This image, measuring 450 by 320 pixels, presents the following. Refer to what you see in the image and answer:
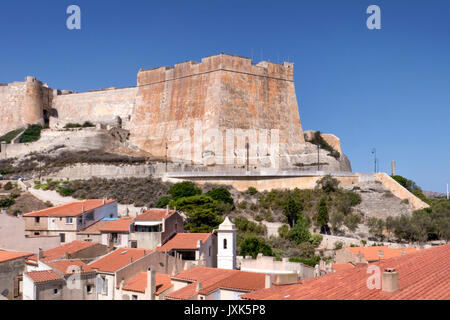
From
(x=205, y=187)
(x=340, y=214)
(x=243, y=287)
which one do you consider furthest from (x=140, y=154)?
(x=243, y=287)

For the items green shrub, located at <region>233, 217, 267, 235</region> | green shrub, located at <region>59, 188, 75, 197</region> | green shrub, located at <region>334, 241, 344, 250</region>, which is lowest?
green shrub, located at <region>334, 241, 344, 250</region>

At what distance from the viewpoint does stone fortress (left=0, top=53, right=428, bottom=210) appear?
53.4m

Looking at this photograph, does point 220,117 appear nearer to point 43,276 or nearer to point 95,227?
point 95,227

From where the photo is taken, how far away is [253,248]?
31.6 meters

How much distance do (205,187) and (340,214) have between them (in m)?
12.6

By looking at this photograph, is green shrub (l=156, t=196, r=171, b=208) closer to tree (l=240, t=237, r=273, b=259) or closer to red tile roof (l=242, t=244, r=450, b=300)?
tree (l=240, t=237, r=273, b=259)

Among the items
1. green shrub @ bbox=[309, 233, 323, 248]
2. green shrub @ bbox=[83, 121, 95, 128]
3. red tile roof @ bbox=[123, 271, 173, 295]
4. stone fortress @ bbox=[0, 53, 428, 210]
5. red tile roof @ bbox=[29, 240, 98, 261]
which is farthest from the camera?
green shrub @ bbox=[83, 121, 95, 128]

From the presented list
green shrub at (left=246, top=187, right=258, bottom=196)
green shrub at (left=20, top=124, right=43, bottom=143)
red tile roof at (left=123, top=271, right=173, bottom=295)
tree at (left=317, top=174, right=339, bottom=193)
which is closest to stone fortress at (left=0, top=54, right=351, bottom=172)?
green shrub at (left=20, top=124, right=43, bottom=143)

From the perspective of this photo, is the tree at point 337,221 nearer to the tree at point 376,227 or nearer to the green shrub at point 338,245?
the tree at point 376,227

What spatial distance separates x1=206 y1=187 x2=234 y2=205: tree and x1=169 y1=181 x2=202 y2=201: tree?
3.85ft

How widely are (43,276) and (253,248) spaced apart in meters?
14.7

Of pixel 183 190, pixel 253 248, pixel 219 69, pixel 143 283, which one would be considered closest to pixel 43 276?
pixel 143 283

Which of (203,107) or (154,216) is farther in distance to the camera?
(203,107)
